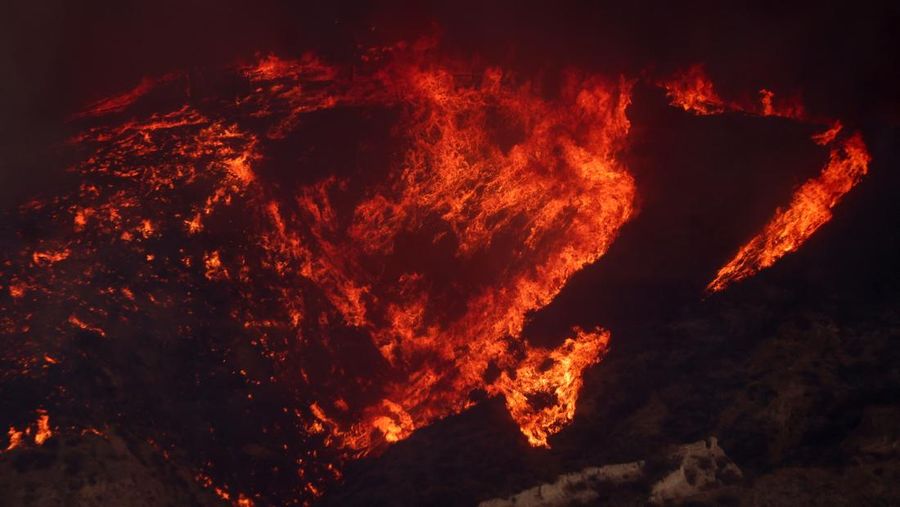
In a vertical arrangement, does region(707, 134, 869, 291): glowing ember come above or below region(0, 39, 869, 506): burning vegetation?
below

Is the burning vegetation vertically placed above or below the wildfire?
above

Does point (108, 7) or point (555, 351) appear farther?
point (108, 7)

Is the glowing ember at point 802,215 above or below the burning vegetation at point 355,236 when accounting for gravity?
below

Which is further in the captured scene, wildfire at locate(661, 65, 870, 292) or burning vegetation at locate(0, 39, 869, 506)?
burning vegetation at locate(0, 39, 869, 506)

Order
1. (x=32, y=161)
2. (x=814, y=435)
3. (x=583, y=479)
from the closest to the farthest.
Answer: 1. (x=814, y=435)
2. (x=583, y=479)
3. (x=32, y=161)

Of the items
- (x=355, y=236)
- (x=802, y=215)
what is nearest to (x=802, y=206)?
(x=802, y=215)

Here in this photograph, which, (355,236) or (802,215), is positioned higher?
(355,236)

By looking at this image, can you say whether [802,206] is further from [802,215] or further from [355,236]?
[355,236]

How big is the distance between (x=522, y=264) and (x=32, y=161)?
9761 mm

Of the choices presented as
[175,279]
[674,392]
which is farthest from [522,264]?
[175,279]

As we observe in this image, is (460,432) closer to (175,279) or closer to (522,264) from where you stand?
(522,264)

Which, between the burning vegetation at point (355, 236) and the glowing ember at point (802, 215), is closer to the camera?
the glowing ember at point (802, 215)

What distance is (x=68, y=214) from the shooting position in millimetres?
10219

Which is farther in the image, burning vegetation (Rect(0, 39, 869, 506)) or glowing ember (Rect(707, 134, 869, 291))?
burning vegetation (Rect(0, 39, 869, 506))
